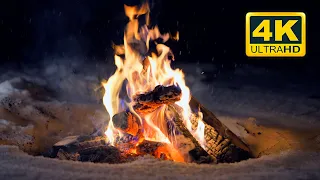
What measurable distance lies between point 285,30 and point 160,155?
6.86 meters

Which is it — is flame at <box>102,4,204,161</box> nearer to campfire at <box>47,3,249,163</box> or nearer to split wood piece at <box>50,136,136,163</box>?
campfire at <box>47,3,249,163</box>

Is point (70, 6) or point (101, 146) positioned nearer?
point (101, 146)

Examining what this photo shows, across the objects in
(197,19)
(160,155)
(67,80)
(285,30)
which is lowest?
(160,155)

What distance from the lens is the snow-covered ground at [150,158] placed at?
3.41m

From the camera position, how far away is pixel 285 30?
9.84m

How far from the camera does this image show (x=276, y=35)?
32.5 ft

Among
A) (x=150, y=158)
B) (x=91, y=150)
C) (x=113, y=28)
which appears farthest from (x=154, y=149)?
(x=113, y=28)

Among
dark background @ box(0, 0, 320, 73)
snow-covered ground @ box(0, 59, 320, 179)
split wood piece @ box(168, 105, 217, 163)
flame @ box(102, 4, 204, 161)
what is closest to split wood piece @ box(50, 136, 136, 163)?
flame @ box(102, 4, 204, 161)

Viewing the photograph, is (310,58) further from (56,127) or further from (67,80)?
(56,127)

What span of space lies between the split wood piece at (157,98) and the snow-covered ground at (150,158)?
0.83 m

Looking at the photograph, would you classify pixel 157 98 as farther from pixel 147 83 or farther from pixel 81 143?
pixel 81 143

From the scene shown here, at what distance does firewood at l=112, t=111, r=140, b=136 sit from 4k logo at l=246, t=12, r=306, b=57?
6424 mm

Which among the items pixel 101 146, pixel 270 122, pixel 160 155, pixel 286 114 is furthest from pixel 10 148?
pixel 286 114

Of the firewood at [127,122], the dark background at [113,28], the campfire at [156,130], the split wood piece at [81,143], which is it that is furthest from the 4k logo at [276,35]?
the split wood piece at [81,143]
